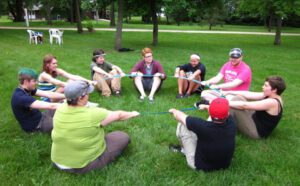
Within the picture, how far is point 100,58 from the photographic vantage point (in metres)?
7.09

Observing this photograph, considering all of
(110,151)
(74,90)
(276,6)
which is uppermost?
(276,6)

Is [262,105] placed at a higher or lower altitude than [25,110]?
higher

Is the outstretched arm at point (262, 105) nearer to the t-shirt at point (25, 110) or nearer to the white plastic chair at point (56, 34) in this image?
the t-shirt at point (25, 110)

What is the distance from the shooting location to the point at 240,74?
5922 millimetres

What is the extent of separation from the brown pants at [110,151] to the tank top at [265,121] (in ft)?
6.53

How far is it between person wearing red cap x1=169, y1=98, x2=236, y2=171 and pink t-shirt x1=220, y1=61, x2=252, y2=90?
2.24 m

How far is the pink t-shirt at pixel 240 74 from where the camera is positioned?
588 centimetres

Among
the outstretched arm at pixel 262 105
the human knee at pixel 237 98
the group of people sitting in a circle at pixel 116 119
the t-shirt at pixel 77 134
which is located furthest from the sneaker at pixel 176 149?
the human knee at pixel 237 98

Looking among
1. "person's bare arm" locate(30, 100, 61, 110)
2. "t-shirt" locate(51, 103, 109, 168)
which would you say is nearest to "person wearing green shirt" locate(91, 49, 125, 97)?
"person's bare arm" locate(30, 100, 61, 110)

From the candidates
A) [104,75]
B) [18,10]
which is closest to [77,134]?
[104,75]

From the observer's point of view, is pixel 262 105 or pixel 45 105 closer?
pixel 45 105

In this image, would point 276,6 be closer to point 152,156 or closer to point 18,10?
point 152,156

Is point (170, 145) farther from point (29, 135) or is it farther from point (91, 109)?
point (29, 135)

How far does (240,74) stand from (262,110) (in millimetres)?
1406
